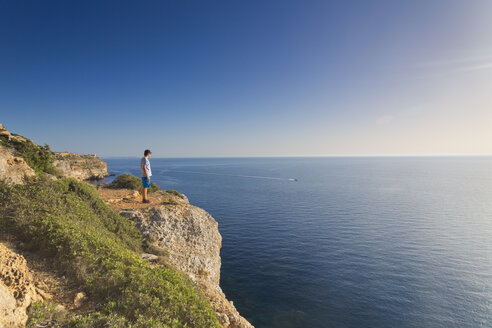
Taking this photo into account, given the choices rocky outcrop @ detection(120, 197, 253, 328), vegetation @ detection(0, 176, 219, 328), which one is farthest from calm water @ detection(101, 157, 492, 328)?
vegetation @ detection(0, 176, 219, 328)

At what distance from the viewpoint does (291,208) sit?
49062 mm

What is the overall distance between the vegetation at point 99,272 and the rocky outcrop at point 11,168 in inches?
53.5

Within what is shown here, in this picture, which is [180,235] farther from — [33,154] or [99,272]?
[33,154]

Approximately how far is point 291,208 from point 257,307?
32.7 meters

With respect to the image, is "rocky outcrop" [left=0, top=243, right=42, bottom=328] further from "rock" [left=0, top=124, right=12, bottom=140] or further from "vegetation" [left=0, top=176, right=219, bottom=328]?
"rock" [left=0, top=124, right=12, bottom=140]

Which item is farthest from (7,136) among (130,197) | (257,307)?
(257,307)

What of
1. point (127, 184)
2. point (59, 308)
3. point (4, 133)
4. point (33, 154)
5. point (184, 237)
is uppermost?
point (4, 133)

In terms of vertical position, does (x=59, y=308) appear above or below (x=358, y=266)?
above

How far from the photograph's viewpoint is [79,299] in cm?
581

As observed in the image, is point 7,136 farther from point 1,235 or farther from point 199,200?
point 199,200

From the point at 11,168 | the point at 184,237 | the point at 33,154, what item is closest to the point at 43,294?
the point at 11,168

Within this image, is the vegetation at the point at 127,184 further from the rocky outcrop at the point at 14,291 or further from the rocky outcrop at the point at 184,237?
the rocky outcrop at the point at 14,291

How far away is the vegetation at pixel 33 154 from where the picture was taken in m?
12.9

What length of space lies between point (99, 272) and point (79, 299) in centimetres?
89
